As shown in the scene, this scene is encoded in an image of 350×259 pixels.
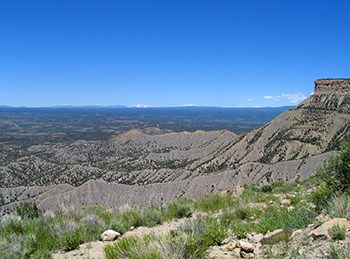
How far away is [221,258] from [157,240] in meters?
1.20

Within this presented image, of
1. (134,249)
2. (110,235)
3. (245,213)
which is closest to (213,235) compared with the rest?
(134,249)

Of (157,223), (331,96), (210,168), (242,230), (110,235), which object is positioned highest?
(331,96)

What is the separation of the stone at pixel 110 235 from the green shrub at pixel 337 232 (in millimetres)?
4756

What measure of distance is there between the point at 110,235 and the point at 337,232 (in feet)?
16.3

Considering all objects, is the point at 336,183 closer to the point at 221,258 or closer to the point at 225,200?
the point at 225,200

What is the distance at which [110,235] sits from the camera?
7695 mm

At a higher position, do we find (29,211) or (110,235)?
(110,235)

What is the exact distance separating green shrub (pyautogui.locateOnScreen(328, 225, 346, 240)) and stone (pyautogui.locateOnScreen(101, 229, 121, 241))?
4756 millimetres

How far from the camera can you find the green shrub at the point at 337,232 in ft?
17.5

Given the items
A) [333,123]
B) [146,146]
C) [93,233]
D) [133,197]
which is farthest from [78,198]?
[146,146]

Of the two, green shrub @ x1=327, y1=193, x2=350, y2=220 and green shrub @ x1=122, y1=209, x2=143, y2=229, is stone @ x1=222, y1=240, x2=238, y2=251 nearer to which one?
green shrub @ x1=327, y1=193, x2=350, y2=220

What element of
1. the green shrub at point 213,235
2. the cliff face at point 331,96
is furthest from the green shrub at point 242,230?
the cliff face at point 331,96

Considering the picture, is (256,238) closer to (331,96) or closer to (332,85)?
(331,96)

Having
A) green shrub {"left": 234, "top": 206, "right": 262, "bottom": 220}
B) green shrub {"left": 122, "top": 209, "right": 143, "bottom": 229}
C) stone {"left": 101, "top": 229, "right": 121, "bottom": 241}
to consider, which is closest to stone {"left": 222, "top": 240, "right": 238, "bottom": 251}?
stone {"left": 101, "top": 229, "right": 121, "bottom": 241}
